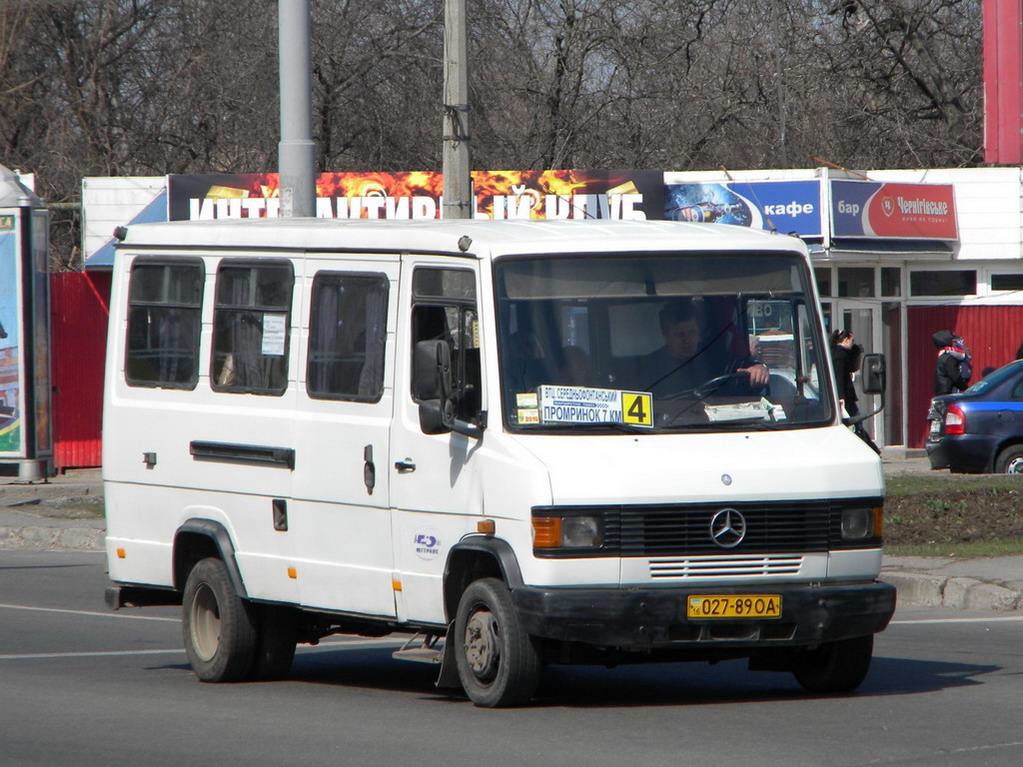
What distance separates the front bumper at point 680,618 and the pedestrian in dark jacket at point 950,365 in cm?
1640

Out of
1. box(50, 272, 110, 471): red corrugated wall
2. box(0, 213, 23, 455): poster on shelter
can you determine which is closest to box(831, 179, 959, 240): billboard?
box(50, 272, 110, 471): red corrugated wall

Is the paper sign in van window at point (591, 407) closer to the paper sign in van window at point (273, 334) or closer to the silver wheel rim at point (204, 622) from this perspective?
the paper sign in van window at point (273, 334)

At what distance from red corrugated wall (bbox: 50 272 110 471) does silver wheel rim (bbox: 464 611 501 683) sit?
1703 cm

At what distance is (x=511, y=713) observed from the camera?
7887 mm

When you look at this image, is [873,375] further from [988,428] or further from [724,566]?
[988,428]

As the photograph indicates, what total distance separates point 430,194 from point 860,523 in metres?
16.4

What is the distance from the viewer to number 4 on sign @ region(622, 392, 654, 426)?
26.3ft

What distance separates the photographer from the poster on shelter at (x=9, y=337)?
20688 millimetres

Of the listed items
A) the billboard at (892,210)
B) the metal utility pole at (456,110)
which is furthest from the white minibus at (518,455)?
the billboard at (892,210)

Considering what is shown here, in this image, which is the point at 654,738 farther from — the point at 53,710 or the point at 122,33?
the point at 122,33

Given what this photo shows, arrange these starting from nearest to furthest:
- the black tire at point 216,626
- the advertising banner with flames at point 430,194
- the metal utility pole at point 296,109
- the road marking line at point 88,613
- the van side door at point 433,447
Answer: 1. the van side door at point 433,447
2. the black tire at point 216,626
3. the road marking line at point 88,613
4. the metal utility pole at point 296,109
5. the advertising banner with flames at point 430,194

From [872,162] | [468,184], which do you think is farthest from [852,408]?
[872,162]

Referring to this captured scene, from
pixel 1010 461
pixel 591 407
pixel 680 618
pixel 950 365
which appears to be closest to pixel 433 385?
pixel 591 407

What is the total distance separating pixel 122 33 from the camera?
30.5 m
